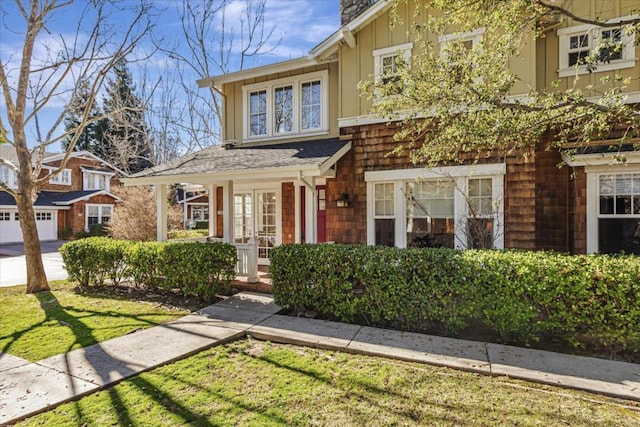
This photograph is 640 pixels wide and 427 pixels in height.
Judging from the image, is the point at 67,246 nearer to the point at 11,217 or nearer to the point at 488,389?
the point at 488,389

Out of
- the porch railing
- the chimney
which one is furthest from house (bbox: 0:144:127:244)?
the chimney

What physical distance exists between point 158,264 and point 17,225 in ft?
79.9

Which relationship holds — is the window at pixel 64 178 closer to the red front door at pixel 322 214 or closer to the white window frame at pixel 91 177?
the white window frame at pixel 91 177

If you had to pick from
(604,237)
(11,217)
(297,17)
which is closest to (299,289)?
(604,237)

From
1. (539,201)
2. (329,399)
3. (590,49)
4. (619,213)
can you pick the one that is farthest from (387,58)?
(329,399)

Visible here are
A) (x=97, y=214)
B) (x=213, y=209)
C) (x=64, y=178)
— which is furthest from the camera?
(x=64, y=178)

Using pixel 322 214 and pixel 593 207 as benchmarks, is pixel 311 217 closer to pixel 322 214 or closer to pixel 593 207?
pixel 322 214

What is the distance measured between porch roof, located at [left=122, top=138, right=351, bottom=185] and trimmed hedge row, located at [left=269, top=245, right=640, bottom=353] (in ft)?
6.76

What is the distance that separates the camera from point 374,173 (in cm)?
876

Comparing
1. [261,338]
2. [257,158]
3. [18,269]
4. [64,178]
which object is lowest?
[18,269]

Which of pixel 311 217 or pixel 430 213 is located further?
pixel 430 213

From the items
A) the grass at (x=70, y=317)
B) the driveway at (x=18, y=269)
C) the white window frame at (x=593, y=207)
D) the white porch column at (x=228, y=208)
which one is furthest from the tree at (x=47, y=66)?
the white window frame at (x=593, y=207)

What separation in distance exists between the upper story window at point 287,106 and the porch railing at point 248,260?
147 inches

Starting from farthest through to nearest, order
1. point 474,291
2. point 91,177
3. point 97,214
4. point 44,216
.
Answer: point 91,177, point 97,214, point 44,216, point 474,291
